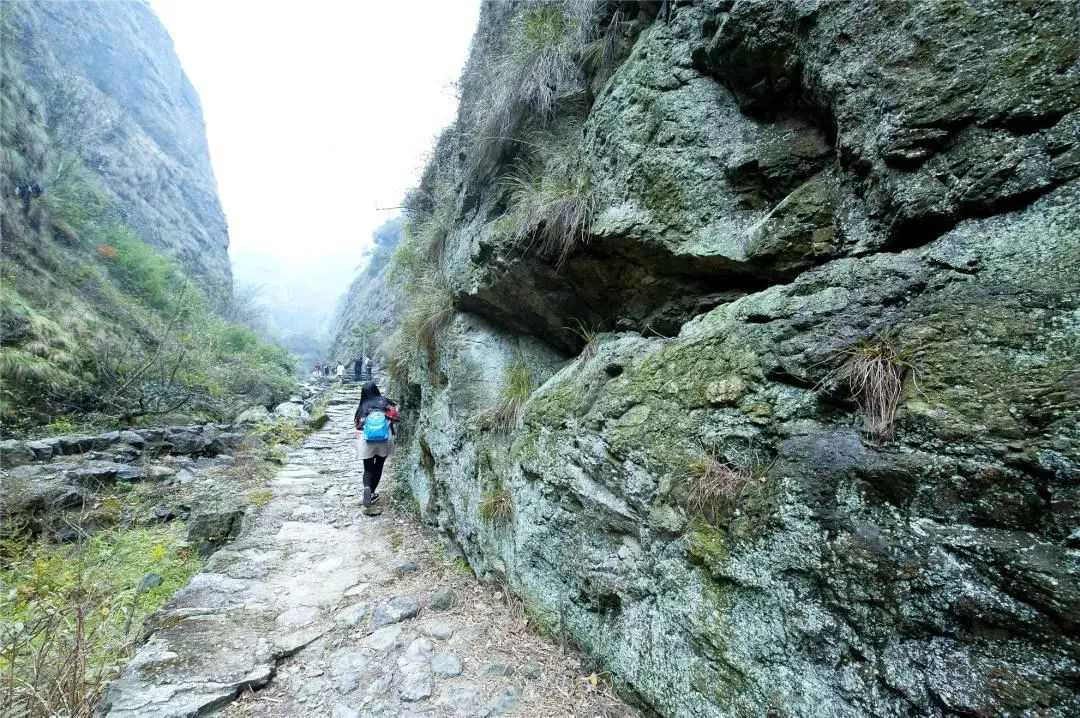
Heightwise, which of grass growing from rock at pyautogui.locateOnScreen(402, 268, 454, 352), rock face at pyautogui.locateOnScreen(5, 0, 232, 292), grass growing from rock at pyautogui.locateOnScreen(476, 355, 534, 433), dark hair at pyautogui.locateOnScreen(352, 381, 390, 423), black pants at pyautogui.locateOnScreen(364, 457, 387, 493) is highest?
rock face at pyautogui.locateOnScreen(5, 0, 232, 292)

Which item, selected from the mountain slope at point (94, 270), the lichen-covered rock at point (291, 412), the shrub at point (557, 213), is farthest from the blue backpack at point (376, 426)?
the lichen-covered rock at point (291, 412)

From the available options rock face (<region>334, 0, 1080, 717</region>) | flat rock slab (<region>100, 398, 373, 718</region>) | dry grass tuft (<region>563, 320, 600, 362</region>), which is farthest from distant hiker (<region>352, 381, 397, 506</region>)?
dry grass tuft (<region>563, 320, 600, 362</region>)

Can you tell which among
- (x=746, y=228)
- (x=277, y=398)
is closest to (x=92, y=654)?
(x=746, y=228)

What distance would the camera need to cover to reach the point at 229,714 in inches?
102

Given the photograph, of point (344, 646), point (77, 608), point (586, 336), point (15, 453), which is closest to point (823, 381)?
point (586, 336)

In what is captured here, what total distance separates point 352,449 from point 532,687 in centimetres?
858

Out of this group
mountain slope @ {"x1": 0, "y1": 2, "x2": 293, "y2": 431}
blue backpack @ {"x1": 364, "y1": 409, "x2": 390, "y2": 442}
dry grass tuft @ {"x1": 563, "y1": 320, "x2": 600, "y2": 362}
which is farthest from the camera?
mountain slope @ {"x1": 0, "y1": 2, "x2": 293, "y2": 431}

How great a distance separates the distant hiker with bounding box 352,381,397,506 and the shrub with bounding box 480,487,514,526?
2766 mm

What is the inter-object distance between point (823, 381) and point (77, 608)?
407cm

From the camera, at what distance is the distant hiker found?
237 inches

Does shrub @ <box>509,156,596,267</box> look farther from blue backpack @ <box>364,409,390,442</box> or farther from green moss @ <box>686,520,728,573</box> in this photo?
blue backpack @ <box>364,409,390,442</box>

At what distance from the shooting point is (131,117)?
42500 millimetres

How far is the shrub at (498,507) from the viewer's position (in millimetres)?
3604

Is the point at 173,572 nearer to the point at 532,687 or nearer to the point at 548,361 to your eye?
the point at 532,687
